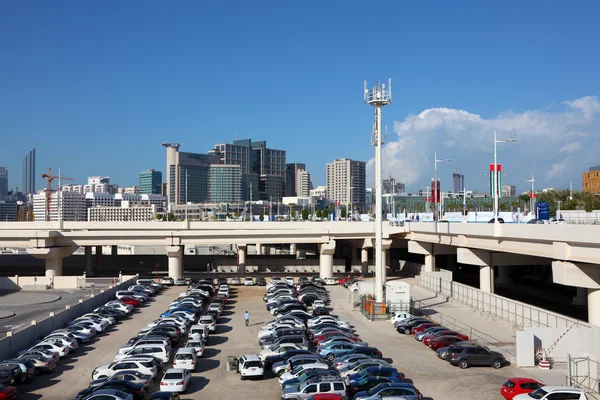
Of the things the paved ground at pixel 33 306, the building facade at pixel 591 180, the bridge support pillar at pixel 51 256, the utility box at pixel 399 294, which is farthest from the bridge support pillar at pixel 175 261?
the building facade at pixel 591 180

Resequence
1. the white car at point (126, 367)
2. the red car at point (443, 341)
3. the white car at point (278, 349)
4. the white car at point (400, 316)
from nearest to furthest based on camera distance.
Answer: the white car at point (126, 367)
the white car at point (278, 349)
the red car at point (443, 341)
the white car at point (400, 316)

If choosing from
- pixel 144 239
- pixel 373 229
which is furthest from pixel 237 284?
pixel 373 229

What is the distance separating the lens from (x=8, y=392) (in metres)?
21.8

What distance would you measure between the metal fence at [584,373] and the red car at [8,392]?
72.5ft

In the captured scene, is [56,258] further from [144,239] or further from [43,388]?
[43,388]

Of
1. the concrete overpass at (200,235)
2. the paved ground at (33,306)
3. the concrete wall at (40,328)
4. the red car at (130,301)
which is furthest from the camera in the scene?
the concrete overpass at (200,235)

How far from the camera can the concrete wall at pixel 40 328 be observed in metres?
28.5

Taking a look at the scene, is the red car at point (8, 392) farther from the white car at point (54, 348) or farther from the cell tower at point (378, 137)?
the cell tower at point (378, 137)

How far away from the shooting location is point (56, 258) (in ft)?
204

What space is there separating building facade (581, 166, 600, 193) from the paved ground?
5467 inches

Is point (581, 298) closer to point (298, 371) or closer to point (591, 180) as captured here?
point (298, 371)

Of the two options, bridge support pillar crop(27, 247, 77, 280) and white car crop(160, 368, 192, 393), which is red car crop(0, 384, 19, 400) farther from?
bridge support pillar crop(27, 247, 77, 280)

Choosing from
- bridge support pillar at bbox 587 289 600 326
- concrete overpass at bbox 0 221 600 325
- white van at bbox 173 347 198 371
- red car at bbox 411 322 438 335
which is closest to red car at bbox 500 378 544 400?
red car at bbox 411 322 438 335

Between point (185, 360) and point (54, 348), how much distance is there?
24.4ft
